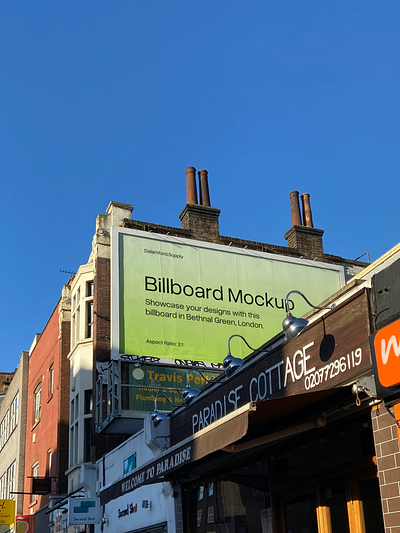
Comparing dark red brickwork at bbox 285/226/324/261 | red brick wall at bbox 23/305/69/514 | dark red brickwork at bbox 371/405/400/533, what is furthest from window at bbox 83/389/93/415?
dark red brickwork at bbox 371/405/400/533

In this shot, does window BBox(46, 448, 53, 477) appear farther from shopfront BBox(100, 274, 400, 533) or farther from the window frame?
shopfront BBox(100, 274, 400, 533)

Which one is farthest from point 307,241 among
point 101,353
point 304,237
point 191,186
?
point 101,353

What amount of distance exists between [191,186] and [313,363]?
16.8 m

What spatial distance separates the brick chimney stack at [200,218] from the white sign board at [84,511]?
9450 millimetres

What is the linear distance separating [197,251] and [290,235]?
16.8ft

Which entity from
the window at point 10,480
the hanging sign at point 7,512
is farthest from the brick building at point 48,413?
the window at point 10,480

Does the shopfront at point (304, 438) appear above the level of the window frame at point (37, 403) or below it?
below

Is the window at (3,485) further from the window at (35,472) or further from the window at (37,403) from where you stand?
the window at (37,403)

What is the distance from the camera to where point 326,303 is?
8.18 metres

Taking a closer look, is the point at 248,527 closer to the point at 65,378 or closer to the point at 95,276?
the point at 95,276

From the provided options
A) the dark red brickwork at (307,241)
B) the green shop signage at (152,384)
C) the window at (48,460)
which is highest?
the dark red brickwork at (307,241)

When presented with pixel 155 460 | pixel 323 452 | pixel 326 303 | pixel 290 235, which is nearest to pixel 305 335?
pixel 326 303

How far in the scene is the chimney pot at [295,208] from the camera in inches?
1001

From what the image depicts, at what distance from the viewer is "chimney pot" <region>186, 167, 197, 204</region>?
930 inches
